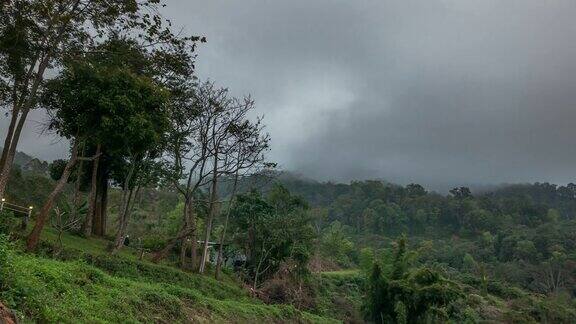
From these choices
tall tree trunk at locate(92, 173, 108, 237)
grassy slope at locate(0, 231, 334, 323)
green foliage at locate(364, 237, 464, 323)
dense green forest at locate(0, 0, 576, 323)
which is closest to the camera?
grassy slope at locate(0, 231, 334, 323)

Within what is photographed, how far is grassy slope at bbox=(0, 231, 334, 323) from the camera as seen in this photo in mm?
7750

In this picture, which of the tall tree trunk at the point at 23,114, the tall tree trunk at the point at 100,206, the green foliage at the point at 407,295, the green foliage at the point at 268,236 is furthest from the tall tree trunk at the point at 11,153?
the green foliage at the point at 407,295

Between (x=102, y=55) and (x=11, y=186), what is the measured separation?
18.3 metres

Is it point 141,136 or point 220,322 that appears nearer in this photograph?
point 220,322

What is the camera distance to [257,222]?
3775 cm

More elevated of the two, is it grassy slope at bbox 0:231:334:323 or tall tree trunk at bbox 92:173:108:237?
tall tree trunk at bbox 92:173:108:237

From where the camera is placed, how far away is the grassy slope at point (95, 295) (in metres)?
7.75

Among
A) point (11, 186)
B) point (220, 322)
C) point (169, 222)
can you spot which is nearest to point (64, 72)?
point (220, 322)

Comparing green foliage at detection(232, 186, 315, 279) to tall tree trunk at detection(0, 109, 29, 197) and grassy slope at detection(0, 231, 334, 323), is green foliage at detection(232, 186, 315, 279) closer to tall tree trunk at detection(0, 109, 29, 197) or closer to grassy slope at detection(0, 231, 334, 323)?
grassy slope at detection(0, 231, 334, 323)

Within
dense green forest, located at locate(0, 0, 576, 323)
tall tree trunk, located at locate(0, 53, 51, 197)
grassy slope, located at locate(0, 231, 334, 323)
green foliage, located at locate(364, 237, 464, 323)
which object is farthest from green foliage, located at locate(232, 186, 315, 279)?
tall tree trunk, located at locate(0, 53, 51, 197)

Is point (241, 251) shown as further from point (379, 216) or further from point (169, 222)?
point (379, 216)

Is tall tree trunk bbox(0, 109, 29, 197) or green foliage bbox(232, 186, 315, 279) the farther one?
green foliage bbox(232, 186, 315, 279)

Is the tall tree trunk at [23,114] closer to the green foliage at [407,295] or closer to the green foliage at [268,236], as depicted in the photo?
the green foliage at [268,236]

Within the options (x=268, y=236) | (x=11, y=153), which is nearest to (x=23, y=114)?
(x=11, y=153)
